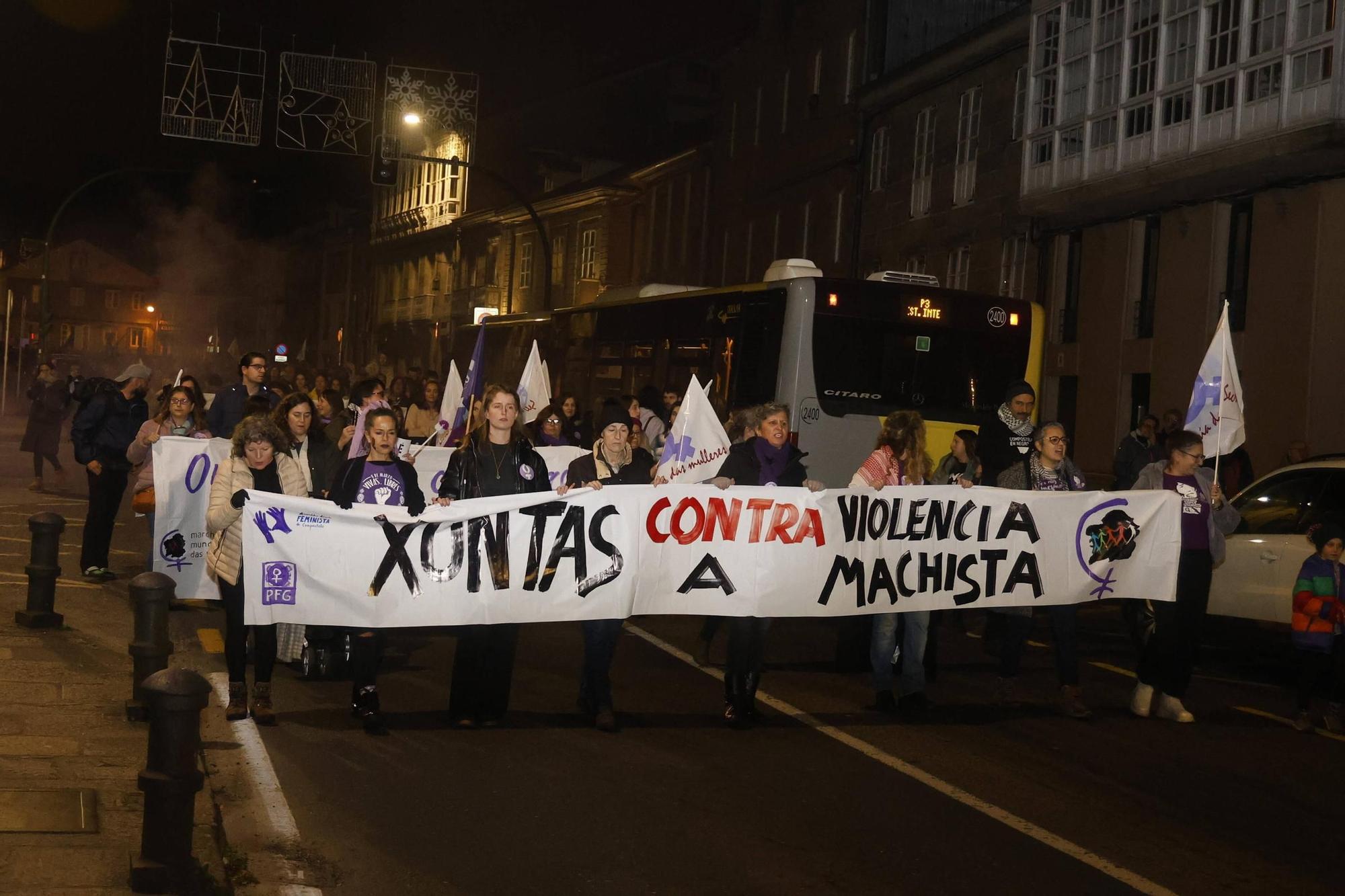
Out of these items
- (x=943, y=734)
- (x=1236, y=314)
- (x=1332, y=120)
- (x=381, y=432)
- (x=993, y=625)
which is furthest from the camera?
(x=1236, y=314)

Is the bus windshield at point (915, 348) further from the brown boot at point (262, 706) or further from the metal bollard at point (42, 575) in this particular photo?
the brown boot at point (262, 706)

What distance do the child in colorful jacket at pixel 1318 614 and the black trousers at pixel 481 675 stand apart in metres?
4.83

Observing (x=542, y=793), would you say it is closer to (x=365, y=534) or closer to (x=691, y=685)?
(x=365, y=534)

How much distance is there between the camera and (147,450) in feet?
40.8

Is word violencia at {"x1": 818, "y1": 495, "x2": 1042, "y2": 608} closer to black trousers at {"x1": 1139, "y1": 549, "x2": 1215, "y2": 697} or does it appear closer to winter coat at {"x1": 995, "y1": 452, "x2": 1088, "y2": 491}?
winter coat at {"x1": 995, "y1": 452, "x2": 1088, "y2": 491}

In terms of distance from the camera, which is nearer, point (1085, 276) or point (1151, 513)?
point (1151, 513)

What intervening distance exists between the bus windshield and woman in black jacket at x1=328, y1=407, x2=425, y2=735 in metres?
9.30

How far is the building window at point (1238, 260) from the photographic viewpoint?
24922 millimetres

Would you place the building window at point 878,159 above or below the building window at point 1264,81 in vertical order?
above

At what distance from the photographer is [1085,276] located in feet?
97.9

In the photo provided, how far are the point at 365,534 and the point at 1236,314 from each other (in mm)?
19380

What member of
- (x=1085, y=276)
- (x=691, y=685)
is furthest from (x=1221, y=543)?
(x=1085, y=276)

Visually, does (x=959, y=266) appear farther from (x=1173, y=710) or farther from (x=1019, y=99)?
(x=1173, y=710)

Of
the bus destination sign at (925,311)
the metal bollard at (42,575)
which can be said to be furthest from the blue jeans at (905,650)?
the bus destination sign at (925,311)
